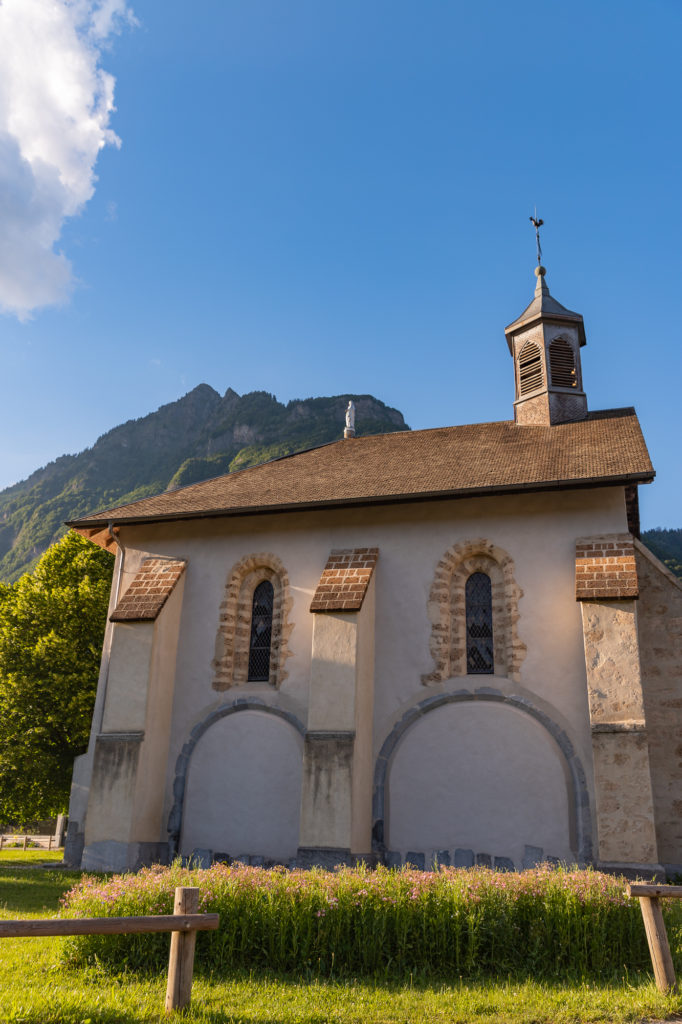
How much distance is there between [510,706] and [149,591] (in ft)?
23.1

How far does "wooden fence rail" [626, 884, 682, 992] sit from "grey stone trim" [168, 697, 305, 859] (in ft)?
26.5

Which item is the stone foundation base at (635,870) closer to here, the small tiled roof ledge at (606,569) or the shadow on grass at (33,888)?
the small tiled roof ledge at (606,569)

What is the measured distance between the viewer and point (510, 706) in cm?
1316

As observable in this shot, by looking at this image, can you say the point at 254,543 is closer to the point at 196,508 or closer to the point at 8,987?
the point at 196,508

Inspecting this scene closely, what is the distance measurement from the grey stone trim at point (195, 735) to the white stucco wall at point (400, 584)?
0.10 metres

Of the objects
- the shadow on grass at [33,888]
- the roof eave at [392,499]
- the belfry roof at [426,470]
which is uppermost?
the belfry roof at [426,470]

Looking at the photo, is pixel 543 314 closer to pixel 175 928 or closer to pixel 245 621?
pixel 245 621

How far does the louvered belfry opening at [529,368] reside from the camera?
18.8 m

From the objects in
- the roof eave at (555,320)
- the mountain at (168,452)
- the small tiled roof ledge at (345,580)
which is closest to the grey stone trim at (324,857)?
the small tiled roof ledge at (345,580)

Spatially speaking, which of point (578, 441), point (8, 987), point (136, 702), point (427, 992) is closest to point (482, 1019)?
point (427, 992)

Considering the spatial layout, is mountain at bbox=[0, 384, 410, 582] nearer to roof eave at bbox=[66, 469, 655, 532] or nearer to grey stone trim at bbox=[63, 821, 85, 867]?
roof eave at bbox=[66, 469, 655, 532]

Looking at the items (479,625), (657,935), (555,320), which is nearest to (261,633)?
(479,625)

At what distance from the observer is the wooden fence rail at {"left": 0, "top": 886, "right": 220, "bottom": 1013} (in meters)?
5.40

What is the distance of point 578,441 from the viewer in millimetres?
16062
